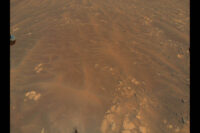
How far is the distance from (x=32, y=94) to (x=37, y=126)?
18.3 inches

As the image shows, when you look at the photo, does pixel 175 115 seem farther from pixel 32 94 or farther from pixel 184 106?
pixel 32 94

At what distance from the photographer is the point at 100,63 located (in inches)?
104

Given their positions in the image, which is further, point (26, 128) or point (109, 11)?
point (109, 11)

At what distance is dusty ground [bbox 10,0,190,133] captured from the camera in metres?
2.01

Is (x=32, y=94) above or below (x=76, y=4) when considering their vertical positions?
below

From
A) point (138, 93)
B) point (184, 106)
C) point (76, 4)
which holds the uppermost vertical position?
point (76, 4)

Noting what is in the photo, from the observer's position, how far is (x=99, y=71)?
251 cm

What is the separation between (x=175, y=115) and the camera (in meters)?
2.12

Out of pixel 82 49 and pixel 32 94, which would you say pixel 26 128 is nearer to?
pixel 32 94

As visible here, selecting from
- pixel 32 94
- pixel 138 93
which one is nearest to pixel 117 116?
pixel 138 93

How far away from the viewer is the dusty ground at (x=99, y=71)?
201cm
